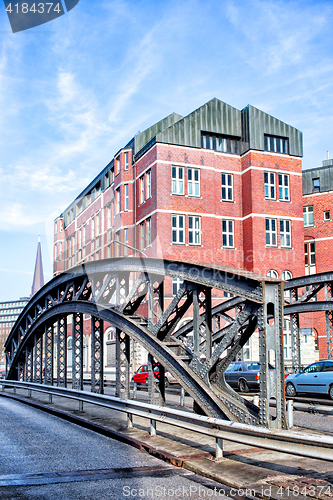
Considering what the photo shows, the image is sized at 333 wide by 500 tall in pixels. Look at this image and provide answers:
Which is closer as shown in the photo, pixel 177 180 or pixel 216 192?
pixel 177 180

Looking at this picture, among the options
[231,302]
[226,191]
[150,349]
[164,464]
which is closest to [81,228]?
Result: [226,191]

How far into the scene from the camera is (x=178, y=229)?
124 ft

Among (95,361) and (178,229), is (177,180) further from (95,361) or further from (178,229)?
(95,361)

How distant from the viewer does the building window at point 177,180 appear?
38312 millimetres

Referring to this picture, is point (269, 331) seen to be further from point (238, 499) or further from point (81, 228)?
point (81, 228)

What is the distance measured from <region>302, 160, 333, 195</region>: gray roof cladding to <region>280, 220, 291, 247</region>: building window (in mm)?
8703

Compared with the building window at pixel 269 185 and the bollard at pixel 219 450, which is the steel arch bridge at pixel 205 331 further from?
the building window at pixel 269 185

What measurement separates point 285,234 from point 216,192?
624 cm

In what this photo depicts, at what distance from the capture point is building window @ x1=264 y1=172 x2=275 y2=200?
1599 inches

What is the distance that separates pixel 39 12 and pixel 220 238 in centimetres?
3303

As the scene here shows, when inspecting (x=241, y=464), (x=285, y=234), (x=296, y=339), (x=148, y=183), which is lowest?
(x=241, y=464)

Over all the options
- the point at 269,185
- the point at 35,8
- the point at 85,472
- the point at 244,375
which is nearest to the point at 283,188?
the point at 269,185

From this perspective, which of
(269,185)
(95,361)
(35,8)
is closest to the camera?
(35,8)

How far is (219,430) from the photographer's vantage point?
805 cm
